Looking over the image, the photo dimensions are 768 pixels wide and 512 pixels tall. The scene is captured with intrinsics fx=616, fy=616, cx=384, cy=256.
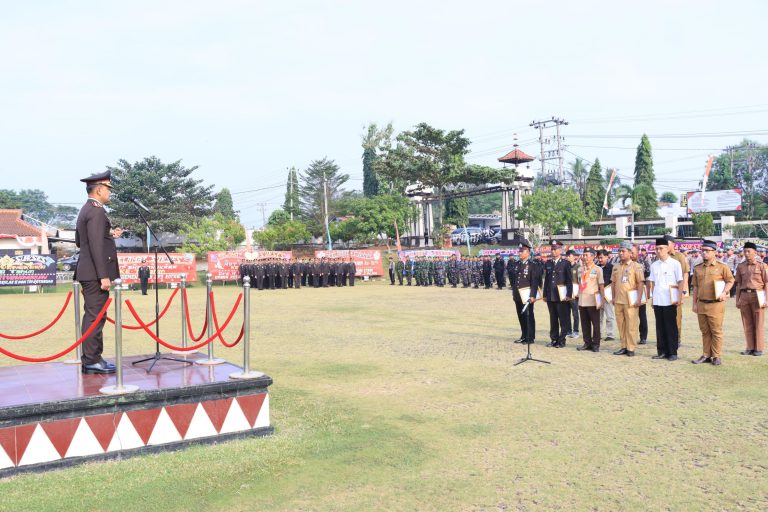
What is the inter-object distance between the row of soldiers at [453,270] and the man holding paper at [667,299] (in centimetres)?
1694

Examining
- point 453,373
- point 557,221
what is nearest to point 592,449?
point 453,373

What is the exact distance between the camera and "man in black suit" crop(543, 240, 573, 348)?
11.0 m

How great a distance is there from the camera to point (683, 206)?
61.2 metres

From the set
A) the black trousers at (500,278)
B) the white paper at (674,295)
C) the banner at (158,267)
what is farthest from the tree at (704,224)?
the white paper at (674,295)

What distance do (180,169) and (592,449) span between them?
55553 mm

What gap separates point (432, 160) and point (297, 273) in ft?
74.4

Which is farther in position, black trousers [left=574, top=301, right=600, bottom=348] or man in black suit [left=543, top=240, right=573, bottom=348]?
man in black suit [left=543, top=240, right=573, bottom=348]

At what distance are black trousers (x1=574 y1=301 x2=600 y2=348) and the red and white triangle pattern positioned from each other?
6546mm

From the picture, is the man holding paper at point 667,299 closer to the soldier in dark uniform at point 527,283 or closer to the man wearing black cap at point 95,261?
the soldier in dark uniform at point 527,283

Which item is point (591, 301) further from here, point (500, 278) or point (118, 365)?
point (500, 278)

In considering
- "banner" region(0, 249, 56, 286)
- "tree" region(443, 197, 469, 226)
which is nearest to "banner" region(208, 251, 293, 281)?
"banner" region(0, 249, 56, 286)

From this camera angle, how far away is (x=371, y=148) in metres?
72.4

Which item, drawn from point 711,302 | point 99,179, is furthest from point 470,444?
point 711,302

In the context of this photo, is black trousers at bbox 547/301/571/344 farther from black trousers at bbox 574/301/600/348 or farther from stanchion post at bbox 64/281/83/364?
stanchion post at bbox 64/281/83/364
